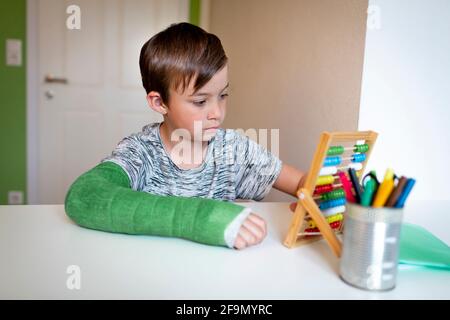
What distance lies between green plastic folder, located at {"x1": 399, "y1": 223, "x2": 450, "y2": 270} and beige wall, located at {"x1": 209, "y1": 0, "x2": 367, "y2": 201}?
30 cm

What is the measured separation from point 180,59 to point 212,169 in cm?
28

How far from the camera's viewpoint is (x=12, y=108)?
Result: 225 centimetres

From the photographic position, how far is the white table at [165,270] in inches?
16.4

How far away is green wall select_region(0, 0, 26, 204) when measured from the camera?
2.18m

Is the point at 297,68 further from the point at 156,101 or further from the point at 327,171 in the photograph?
the point at 327,171

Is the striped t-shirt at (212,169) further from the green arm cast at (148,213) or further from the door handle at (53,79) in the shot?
the door handle at (53,79)

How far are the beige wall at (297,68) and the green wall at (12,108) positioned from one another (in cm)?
128

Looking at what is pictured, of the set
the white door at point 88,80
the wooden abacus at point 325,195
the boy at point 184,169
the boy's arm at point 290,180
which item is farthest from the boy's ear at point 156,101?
the white door at point 88,80

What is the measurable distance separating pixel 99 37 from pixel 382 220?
231cm

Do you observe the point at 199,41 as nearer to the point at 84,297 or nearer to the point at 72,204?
the point at 72,204

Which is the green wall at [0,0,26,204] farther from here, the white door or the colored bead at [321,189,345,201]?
the colored bead at [321,189,345,201]

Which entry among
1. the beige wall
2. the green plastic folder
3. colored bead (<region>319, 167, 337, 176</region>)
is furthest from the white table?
the beige wall

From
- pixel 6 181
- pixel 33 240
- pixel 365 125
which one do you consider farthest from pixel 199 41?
pixel 6 181

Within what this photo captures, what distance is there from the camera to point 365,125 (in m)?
0.82
